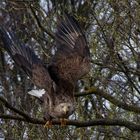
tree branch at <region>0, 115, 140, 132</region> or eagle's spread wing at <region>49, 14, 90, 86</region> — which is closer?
tree branch at <region>0, 115, 140, 132</region>

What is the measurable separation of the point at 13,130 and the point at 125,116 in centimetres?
199

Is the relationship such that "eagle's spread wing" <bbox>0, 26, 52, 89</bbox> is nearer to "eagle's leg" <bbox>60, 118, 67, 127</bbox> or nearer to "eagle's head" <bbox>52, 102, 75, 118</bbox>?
"eagle's head" <bbox>52, 102, 75, 118</bbox>

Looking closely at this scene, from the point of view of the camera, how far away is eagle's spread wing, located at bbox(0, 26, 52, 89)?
6242mm

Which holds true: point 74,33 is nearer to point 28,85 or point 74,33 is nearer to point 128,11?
point 128,11

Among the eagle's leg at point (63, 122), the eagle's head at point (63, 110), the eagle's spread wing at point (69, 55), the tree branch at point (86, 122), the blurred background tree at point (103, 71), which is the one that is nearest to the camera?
the tree branch at point (86, 122)

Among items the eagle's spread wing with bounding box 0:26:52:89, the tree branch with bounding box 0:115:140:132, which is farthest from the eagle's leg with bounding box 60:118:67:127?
the eagle's spread wing with bounding box 0:26:52:89

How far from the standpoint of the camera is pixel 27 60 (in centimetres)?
659

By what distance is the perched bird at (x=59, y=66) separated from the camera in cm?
619

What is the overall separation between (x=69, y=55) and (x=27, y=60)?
22.1 inches

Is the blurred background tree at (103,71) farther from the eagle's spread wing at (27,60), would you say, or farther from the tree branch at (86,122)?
the eagle's spread wing at (27,60)

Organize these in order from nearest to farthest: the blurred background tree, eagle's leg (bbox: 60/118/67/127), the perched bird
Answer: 1. eagle's leg (bbox: 60/118/67/127)
2. the perched bird
3. the blurred background tree

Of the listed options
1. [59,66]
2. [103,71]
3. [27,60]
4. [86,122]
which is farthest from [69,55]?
[103,71]

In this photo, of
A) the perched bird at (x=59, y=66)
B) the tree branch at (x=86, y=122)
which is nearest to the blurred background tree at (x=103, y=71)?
the tree branch at (x=86, y=122)

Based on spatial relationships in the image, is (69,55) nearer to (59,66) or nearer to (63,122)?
(59,66)
